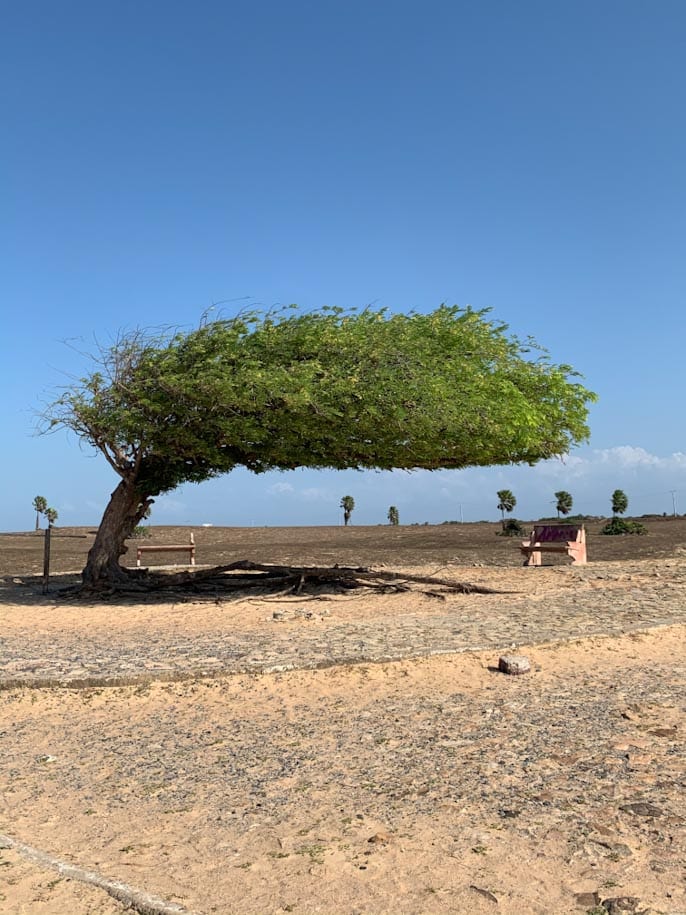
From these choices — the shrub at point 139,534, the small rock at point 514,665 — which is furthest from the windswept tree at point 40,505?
Answer: the small rock at point 514,665

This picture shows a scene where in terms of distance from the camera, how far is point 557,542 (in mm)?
22250

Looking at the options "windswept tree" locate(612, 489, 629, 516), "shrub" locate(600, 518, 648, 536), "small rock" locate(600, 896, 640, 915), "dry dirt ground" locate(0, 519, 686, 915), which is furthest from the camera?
"windswept tree" locate(612, 489, 629, 516)

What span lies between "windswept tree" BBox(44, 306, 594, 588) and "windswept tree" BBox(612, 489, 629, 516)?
38044mm

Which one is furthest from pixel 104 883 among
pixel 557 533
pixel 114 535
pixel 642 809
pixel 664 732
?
pixel 557 533

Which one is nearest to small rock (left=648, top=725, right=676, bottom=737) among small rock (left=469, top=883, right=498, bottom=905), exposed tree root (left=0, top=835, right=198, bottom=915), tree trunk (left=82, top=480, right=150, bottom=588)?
small rock (left=469, top=883, right=498, bottom=905)

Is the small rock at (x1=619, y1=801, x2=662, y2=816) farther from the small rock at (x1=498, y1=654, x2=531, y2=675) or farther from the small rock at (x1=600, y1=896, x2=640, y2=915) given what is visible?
the small rock at (x1=498, y1=654, x2=531, y2=675)

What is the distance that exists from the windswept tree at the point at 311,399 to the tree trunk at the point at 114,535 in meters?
0.05

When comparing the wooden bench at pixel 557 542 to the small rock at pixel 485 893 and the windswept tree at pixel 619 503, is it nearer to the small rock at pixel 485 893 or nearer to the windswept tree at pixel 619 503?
the small rock at pixel 485 893

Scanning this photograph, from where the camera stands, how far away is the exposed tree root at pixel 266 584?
16.3 m

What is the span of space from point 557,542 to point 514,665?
14.6m

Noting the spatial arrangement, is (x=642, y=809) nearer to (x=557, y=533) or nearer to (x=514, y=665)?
(x=514, y=665)

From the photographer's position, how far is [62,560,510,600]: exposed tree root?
1628 centimetres

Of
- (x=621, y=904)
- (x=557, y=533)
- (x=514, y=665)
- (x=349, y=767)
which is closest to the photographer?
(x=621, y=904)

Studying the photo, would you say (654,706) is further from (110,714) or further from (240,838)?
(110,714)
